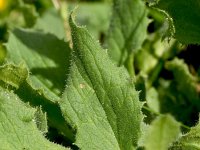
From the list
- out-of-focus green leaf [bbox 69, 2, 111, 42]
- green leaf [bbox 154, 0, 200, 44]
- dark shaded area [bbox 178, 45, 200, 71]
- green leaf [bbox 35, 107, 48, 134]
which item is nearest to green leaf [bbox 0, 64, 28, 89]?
green leaf [bbox 35, 107, 48, 134]

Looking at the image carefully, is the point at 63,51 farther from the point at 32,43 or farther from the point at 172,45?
the point at 172,45

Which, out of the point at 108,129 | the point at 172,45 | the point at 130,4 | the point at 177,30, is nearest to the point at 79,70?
the point at 108,129

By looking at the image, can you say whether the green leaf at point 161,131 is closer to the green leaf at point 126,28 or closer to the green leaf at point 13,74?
the green leaf at point 13,74

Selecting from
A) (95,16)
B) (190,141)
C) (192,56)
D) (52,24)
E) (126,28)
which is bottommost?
(95,16)

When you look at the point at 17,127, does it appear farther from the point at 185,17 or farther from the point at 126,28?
the point at 126,28

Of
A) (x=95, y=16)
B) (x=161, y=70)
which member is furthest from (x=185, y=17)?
(x=95, y=16)
